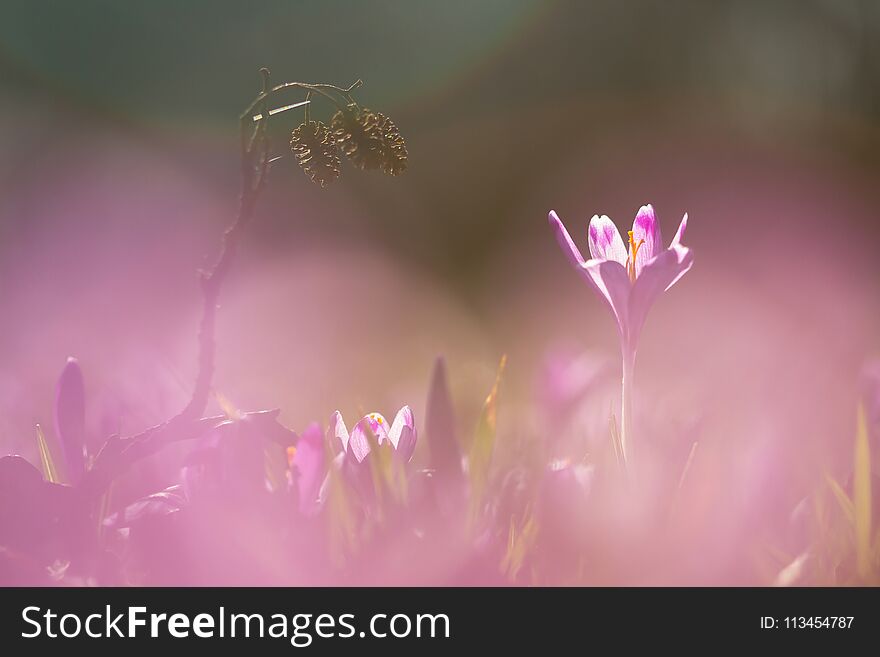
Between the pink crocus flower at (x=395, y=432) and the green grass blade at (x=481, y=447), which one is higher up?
the pink crocus flower at (x=395, y=432)

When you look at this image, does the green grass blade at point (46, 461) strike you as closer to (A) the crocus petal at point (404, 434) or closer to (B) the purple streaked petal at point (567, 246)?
(A) the crocus petal at point (404, 434)

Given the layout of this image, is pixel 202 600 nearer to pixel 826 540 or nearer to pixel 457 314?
pixel 826 540

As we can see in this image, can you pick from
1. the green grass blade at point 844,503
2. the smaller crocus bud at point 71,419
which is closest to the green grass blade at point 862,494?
the green grass blade at point 844,503

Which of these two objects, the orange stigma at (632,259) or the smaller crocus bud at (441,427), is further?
the orange stigma at (632,259)

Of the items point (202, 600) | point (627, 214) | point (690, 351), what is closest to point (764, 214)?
point (627, 214)

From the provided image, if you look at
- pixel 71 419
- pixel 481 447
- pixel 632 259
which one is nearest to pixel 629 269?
pixel 632 259

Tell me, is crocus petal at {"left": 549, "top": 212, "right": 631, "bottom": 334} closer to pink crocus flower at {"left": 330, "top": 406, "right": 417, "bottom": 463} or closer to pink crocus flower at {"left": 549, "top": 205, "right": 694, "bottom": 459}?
pink crocus flower at {"left": 549, "top": 205, "right": 694, "bottom": 459}
